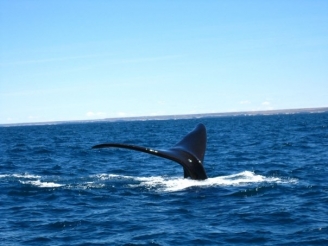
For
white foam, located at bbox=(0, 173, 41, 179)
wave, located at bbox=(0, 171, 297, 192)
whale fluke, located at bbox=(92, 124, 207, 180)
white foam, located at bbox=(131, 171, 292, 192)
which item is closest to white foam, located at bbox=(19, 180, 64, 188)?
wave, located at bbox=(0, 171, 297, 192)

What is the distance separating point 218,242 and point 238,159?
1785cm

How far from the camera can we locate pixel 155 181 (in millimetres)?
19047

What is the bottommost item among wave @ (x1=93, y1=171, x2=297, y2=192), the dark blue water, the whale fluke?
the dark blue water

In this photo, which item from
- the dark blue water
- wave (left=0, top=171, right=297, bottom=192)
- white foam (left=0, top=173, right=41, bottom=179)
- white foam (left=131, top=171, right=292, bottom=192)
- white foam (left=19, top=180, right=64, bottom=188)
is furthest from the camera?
white foam (left=0, top=173, right=41, bottom=179)

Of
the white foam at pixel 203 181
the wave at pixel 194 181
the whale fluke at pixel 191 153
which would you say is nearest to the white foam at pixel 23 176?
the wave at pixel 194 181

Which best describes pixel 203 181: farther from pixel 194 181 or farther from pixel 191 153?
pixel 191 153

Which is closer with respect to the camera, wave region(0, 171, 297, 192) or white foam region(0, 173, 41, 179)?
wave region(0, 171, 297, 192)

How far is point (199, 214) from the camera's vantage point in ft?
42.4

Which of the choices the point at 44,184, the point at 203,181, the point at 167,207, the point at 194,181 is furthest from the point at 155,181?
the point at 167,207

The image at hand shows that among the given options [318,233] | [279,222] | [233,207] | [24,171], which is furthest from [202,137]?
[24,171]

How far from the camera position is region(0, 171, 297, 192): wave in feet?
56.8

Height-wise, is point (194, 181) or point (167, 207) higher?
point (194, 181)

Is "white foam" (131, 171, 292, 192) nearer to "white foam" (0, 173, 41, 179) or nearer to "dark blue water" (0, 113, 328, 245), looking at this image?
"dark blue water" (0, 113, 328, 245)

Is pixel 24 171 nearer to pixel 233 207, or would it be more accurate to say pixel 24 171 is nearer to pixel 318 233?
pixel 233 207
